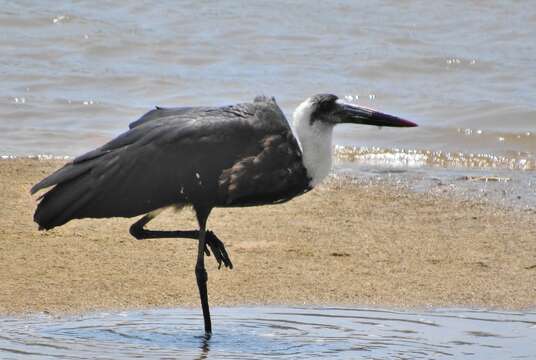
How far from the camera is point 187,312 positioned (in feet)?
26.1

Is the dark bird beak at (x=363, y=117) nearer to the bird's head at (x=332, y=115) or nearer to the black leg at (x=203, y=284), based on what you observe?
the bird's head at (x=332, y=115)

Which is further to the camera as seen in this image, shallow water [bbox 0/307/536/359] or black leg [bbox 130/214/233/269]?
black leg [bbox 130/214/233/269]

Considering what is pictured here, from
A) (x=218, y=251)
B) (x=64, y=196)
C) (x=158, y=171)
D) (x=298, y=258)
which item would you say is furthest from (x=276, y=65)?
(x=64, y=196)

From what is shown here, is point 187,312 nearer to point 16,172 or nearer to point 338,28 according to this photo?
point 16,172

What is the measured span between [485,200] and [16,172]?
3.94 m

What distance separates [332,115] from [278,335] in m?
1.30

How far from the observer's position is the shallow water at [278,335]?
7.02 metres

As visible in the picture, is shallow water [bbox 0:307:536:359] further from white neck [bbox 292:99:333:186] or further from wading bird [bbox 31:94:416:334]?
white neck [bbox 292:99:333:186]

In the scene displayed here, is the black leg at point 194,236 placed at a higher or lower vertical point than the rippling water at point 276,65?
lower

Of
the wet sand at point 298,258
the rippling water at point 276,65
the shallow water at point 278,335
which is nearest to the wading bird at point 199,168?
the shallow water at point 278,335

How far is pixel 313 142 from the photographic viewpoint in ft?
24.9

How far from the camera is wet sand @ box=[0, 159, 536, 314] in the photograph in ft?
26.9

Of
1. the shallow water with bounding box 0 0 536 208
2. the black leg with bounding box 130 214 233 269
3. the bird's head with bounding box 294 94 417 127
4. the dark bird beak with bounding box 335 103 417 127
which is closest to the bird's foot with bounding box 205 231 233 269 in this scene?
the black leg with bounding box 130 214 233 269

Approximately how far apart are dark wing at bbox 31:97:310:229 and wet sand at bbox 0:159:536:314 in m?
0.77
